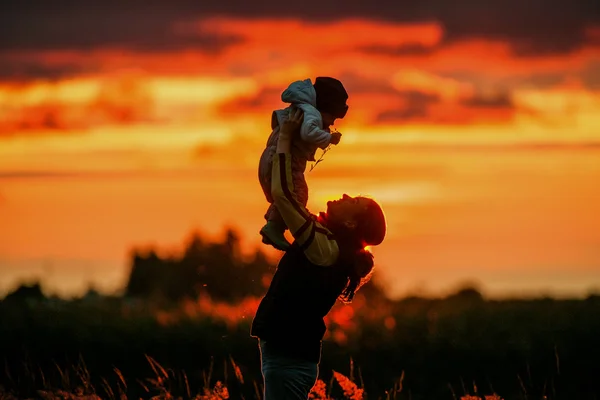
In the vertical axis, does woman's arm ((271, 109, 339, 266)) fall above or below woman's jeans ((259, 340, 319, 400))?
above

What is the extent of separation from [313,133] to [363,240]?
2.69 feet

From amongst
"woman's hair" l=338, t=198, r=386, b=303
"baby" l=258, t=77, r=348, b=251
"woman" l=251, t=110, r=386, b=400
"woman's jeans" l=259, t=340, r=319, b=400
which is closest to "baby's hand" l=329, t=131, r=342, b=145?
"baby" l=258, t=77, r=348, b=251

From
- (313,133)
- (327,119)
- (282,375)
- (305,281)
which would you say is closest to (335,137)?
(327,119)

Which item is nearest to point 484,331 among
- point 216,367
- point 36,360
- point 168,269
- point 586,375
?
point 586,375

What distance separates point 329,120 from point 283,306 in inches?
51.7

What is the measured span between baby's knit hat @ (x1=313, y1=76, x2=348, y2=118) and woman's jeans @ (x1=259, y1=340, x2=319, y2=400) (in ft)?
5.35

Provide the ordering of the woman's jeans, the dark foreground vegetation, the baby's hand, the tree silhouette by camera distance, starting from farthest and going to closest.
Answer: the tree silhouette → the dark foreground vegetation → the baby's hand → the woman's jeans

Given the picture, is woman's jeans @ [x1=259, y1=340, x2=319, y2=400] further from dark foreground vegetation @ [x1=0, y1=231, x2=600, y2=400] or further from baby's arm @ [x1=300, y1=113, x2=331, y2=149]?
dark foreground vegetation @ [x1=0, y1=231, x2=600, y2=400]

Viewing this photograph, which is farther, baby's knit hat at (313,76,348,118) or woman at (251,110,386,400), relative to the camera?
baby's knit hat at (313,76,348,118)

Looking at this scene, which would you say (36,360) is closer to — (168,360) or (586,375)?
(168,360)

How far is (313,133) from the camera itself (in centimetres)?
782

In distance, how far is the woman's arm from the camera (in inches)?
304

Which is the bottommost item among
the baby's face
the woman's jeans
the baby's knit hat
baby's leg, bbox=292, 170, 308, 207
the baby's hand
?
the woman's jeans

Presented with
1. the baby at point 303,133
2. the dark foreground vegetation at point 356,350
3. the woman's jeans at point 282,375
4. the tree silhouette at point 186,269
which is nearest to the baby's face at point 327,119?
the baby at point 303,133
